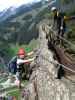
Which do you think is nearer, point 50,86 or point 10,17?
point 50,86

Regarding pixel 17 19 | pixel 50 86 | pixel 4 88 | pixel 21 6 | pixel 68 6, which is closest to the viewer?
pixel 50 86

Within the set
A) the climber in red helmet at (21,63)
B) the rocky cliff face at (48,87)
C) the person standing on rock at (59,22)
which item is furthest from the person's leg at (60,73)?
the person standing on rock at (59,22)

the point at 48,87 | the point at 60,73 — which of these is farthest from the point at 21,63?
the point at 60,73

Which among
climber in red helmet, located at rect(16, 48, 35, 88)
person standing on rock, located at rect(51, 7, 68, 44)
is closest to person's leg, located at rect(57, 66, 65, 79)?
climber in red helmet, located at rect(16, 48, 35, 88)

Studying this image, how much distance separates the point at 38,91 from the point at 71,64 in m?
1.92

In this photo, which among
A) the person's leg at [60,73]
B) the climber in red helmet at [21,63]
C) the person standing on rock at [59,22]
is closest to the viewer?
the person's leg at [60,73]

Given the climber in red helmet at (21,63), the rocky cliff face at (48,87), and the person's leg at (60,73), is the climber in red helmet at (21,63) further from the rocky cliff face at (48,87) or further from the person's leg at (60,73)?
the person's leg at (60,73)

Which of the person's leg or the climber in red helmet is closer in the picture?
the person's leg

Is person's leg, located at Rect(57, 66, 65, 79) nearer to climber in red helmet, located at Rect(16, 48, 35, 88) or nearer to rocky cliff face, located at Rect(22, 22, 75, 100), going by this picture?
rocky cliff face, located at Rect(22, 22, 75, 100)

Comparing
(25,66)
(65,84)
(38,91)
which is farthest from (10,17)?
(65,84)

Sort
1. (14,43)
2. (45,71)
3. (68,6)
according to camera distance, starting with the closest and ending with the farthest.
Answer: (45,71)
(68,6)
(14,43)

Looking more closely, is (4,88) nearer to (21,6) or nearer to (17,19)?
(17,19)

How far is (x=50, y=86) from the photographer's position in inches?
361

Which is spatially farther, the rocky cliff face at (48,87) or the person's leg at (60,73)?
the person's leg at (60,73)
